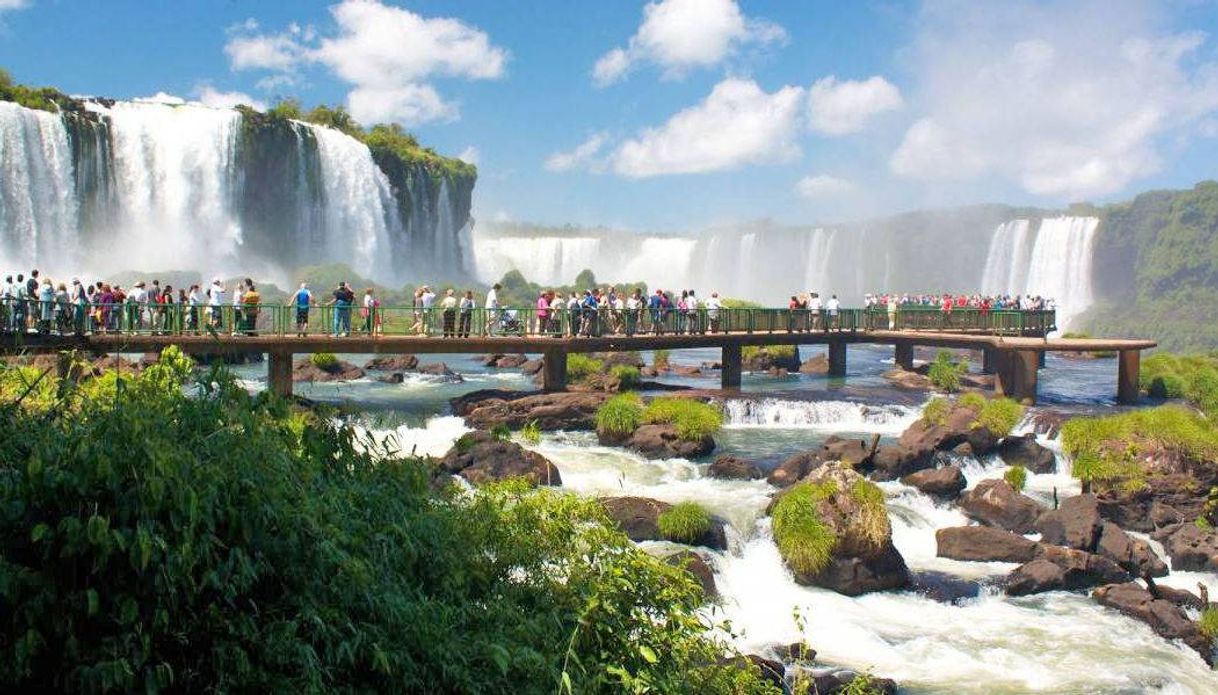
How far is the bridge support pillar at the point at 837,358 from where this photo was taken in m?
34.3

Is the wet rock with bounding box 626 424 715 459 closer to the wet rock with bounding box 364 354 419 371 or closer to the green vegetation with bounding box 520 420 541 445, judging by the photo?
the green vegetation with bounding box 520 420 541 445

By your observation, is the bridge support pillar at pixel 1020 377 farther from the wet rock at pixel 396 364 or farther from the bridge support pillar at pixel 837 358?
the wet rock at pixel 396 364

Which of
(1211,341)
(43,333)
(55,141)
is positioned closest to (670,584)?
(43,333)

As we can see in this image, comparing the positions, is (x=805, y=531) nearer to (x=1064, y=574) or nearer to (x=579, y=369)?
(x=1064, y=574)

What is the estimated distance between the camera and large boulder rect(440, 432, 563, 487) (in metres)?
16.4

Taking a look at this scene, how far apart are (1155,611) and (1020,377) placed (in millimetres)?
15860

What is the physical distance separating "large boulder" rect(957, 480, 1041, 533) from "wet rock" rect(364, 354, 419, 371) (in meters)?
19.8

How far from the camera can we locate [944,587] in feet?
42.6

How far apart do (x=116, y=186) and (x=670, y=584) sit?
44.3m

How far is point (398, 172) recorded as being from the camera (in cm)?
6169

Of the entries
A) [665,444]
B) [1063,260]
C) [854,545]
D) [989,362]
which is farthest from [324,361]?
[1063,260]

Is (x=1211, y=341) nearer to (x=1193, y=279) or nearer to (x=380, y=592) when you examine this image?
(x=1193, y=279)

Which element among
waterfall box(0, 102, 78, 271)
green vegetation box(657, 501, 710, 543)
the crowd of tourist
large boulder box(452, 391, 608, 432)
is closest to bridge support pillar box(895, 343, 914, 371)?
the crowd of tourist

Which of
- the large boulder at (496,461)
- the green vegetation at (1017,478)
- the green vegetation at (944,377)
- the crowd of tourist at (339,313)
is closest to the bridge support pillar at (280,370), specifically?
the crowd of tourist at (339,313)
